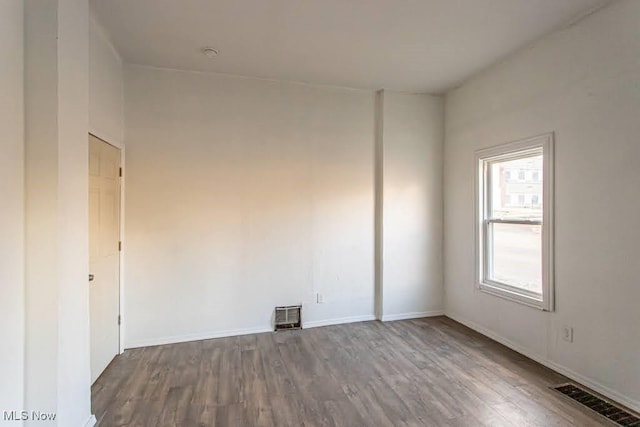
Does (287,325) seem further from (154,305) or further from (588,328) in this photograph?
(588,328)

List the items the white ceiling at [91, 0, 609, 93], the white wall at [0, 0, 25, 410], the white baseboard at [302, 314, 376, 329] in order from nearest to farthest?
the white wall at [0, 0, 25, 410]
the white ceiling at [91, 0, 609, 93]
the white baseboard at [302, 314, 376, 329]

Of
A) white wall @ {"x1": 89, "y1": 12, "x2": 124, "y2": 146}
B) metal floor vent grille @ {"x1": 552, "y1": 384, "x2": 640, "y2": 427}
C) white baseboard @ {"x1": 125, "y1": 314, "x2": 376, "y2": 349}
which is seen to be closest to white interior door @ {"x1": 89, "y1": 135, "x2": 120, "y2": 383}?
white wall @ {"x1": 89, "y1": 12, "x2": 124, "y2": 146}

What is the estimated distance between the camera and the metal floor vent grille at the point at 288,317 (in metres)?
3.91

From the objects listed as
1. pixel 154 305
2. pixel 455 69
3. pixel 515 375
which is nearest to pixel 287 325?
pixel 154 305

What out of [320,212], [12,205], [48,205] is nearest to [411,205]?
[320,212]

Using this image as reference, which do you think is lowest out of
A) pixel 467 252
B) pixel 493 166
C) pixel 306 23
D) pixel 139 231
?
pixel 467 252

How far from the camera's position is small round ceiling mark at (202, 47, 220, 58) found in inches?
123

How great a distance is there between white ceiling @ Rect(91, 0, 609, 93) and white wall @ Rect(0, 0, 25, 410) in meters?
1.10

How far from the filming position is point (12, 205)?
1600 mm

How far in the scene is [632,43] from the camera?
7.76 feet

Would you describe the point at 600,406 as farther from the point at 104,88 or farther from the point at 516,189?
the point at 104,88

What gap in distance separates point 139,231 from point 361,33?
287cm

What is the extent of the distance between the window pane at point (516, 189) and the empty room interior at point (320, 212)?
3 cm

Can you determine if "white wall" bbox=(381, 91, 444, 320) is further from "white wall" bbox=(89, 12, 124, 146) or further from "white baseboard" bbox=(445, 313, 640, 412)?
"white wall" bbox=(89, 12, 124, 146)
